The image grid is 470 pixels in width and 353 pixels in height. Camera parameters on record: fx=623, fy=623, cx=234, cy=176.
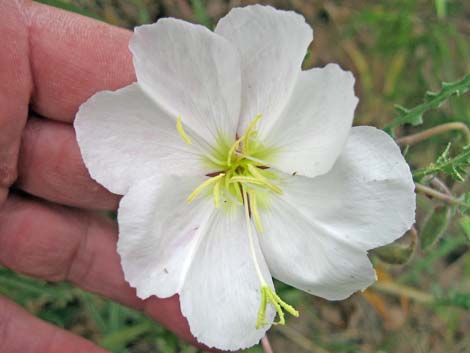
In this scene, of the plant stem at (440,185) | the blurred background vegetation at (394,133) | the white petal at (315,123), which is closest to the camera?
the white petal at (315,123)

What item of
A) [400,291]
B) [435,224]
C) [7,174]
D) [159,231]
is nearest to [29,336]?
[7,174]

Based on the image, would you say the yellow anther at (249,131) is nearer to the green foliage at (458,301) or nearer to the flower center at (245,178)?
the flower center at (245,178)

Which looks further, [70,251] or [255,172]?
[70,251]

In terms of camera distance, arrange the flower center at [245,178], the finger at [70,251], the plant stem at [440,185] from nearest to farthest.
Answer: the flower center at [245,178] < the plant stem at [440,185] < the finger at [70,251]

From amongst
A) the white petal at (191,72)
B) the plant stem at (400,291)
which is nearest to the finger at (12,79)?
the white petal at (191,72)

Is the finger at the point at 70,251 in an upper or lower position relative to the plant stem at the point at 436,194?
lower

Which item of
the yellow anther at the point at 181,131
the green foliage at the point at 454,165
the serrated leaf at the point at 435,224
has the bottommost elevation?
the serrated leaf at the point at 435,224

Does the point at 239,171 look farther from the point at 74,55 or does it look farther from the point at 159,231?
the point at 74,55
